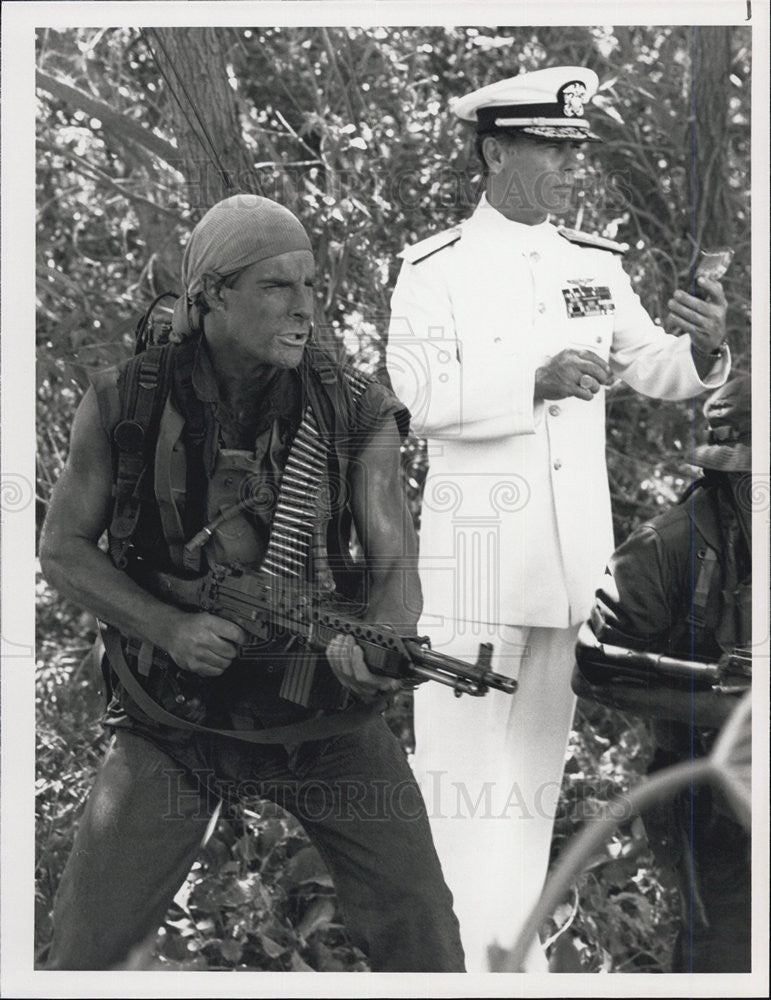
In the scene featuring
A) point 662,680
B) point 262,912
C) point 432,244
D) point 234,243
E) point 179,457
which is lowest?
point 262,912

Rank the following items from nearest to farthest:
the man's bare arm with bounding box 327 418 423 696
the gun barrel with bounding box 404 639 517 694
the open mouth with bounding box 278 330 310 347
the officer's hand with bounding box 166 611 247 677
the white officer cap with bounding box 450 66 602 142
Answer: the gun barrel with bounding box 404 639 517 694, the officer's hand with bounding box 166 611 247 677, the open mouth with bounding box 278 330 310 347, the man's bare arm with bounding box 327 418 423 696, the white officer cap with bounding box 450 66 602 142

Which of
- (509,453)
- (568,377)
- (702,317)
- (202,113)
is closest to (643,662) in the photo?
(509,453)

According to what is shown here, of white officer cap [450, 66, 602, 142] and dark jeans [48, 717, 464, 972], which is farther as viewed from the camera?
white officer cap [450, 66, 602, 142]

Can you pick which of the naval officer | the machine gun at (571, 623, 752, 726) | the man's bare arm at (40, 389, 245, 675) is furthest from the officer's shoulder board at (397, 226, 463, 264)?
the machine gun at (571, 623, 752, 726)

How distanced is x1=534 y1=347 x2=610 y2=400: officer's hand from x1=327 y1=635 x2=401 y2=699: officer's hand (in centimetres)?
106

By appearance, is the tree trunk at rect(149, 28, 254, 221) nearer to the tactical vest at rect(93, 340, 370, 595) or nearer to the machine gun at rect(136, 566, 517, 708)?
the tactical vest at rect(93, 340, 370, 595)

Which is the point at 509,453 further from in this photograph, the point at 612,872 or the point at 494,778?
the point at 612,872

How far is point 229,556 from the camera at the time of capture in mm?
4477

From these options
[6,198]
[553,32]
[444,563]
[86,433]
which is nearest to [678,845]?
[444,563]

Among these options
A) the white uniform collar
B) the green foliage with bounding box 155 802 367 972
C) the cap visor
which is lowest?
the green foliage with bounding box 155 802 367 972

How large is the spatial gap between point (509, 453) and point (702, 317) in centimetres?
72

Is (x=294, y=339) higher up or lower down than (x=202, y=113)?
lower down

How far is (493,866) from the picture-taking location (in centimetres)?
480

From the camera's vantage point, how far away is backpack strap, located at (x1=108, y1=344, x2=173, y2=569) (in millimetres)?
4402
